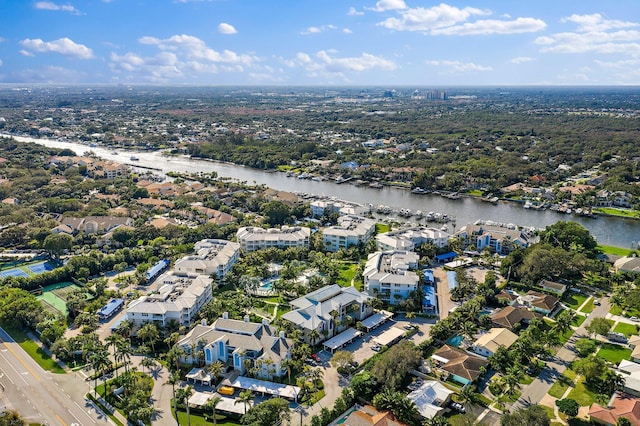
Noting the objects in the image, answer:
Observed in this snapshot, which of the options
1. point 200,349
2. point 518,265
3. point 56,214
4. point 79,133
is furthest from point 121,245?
point 79,133

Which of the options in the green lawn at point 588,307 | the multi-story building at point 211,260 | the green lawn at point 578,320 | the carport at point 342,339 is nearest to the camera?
the carport at point 342,339

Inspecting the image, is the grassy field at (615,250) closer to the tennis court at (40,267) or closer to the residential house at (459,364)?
the residential house at (459,364)

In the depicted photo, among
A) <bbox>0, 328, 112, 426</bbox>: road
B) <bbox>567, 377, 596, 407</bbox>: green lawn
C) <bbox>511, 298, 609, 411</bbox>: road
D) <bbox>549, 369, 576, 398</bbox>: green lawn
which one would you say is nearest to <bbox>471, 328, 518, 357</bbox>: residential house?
<bbox>511, 298, 609, 411</bbox>: road

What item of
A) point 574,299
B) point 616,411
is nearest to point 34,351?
point 616,411

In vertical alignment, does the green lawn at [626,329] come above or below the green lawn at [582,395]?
above

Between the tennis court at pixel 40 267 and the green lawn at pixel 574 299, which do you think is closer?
the green lawn at pixel 574 299

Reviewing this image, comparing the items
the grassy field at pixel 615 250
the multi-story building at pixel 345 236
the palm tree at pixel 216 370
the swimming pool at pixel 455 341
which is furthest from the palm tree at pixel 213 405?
the grassy field at pixel 615 250

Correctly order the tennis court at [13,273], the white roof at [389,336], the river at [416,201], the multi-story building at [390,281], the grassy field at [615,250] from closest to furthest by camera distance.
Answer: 1. the white roof at [389,336]
2. the multi-story building at [390,281]
3. the tennis court at [13,273]
4. the grassy field at [615,250]
5. the river at [416,201]

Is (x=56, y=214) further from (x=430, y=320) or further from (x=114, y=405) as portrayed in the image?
(x=430, y=320)
